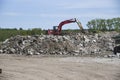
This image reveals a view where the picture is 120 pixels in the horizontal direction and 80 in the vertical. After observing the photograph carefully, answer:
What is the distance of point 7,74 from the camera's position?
1477 cm

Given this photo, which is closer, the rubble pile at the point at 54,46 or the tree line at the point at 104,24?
the rubble pile at the point at 54,46

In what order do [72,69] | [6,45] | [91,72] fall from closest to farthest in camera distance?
[91,72]
[72,69]
[6,45]

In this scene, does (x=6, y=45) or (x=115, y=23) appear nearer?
(x=6, y=45)

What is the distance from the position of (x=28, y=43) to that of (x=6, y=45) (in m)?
2.85

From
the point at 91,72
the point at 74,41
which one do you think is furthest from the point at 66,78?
the point at 74,41

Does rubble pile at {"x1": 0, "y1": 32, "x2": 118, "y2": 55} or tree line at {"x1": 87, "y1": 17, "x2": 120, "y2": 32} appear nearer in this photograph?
rubble pile at {"x1": 0, "y1": 32, "x2": 118, "y2": 55}

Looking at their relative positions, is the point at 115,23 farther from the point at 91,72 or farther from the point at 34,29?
the point at 91,72

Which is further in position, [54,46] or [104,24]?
[104,24]

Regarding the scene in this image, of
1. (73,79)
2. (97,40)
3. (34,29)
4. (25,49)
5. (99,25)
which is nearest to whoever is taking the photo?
(73,79)

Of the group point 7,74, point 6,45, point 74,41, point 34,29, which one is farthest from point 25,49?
point 34,29

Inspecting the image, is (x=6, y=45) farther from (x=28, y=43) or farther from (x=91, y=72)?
(x=91, y=72)

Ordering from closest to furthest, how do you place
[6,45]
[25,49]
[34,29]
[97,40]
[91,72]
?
[91,72]
[25,49]
[6,45]
[97,40]
[34,29]

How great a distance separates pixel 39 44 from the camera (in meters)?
29.6

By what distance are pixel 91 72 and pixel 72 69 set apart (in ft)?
4.78
